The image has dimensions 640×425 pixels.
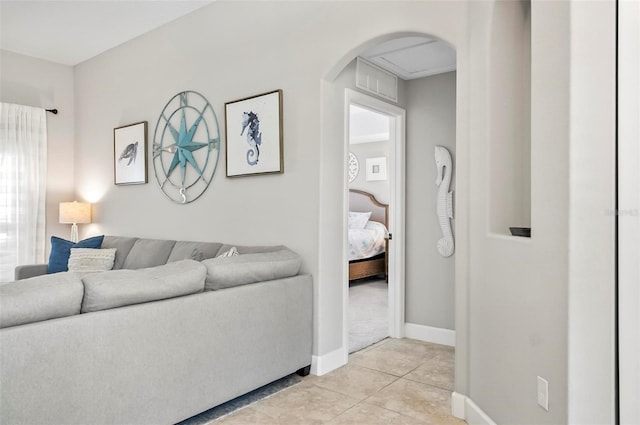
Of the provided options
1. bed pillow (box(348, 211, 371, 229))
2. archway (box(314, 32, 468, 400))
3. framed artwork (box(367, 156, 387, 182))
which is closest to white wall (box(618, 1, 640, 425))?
archway (box(314, 32, 468, 400))

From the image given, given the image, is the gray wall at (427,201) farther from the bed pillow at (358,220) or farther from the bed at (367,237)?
the bed pillow at (358,220)

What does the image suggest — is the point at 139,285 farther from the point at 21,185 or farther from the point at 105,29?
the point at 21,185

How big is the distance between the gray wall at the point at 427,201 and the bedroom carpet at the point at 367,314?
1.29 feet

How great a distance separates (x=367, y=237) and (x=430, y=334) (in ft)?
9.52

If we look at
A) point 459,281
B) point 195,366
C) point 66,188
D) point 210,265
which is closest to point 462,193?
point 459,281

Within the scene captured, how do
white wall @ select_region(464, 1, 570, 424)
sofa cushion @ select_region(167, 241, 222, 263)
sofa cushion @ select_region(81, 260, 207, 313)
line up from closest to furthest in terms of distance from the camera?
1. white wall @ select_region(464, 1, 570, 424)
2. sofa cushion @ select_region(81, 260, 207, 313)
3. sofa cushion @ select_region(167, 241, 222, 263)

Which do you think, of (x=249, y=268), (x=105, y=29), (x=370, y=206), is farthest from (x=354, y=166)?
(x=249, y=268)

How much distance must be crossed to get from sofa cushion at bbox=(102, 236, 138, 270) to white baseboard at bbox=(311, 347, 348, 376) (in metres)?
2.25

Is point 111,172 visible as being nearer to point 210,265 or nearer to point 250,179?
point 250,179

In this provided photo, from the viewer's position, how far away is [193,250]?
3705 millimetres

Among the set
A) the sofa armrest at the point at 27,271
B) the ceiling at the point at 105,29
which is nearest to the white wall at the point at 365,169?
the ceiling at the point at 105,29

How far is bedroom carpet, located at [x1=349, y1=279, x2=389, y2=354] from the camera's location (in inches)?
160

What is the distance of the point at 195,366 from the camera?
2.32 meters

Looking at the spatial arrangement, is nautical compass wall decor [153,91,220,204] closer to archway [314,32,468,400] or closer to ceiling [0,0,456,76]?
ceiling [0,0,456,76]
